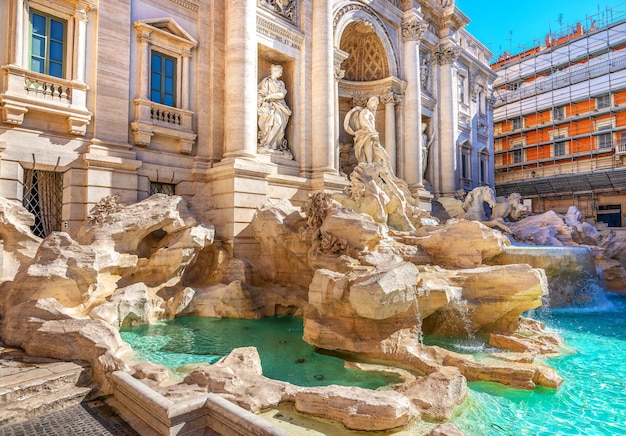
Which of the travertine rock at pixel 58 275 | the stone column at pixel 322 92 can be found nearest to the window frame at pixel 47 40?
the travertine rock at pixel 58 275

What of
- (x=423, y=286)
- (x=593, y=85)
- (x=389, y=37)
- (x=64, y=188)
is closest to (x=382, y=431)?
(x=423, y=286)

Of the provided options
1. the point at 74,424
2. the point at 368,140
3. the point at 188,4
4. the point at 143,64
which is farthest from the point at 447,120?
the point at 74,424

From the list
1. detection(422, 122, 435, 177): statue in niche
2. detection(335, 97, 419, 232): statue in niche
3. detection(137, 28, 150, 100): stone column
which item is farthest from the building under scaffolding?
detection(137, 28, 150, 100): stone column

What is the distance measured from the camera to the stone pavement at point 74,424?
3.01 meters

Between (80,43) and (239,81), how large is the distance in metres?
3.27

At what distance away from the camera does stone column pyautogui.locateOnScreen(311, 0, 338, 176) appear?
37.7 feet

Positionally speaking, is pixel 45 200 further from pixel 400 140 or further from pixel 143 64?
pixel 400 140

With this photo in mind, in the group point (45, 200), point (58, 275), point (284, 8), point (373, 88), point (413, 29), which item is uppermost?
point (413, 29)

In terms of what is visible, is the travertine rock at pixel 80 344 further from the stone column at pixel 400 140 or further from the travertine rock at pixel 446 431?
the stone column at pixel 400 140

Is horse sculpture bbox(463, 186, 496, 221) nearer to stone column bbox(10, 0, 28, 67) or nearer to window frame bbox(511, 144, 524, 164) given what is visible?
stone column bbox(10, 0, 28, 67)

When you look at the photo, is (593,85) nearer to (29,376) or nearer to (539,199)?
(539,199)

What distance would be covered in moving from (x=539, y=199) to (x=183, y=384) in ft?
85.2

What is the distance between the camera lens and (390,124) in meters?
14.8

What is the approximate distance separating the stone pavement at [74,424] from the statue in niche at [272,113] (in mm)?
8033
